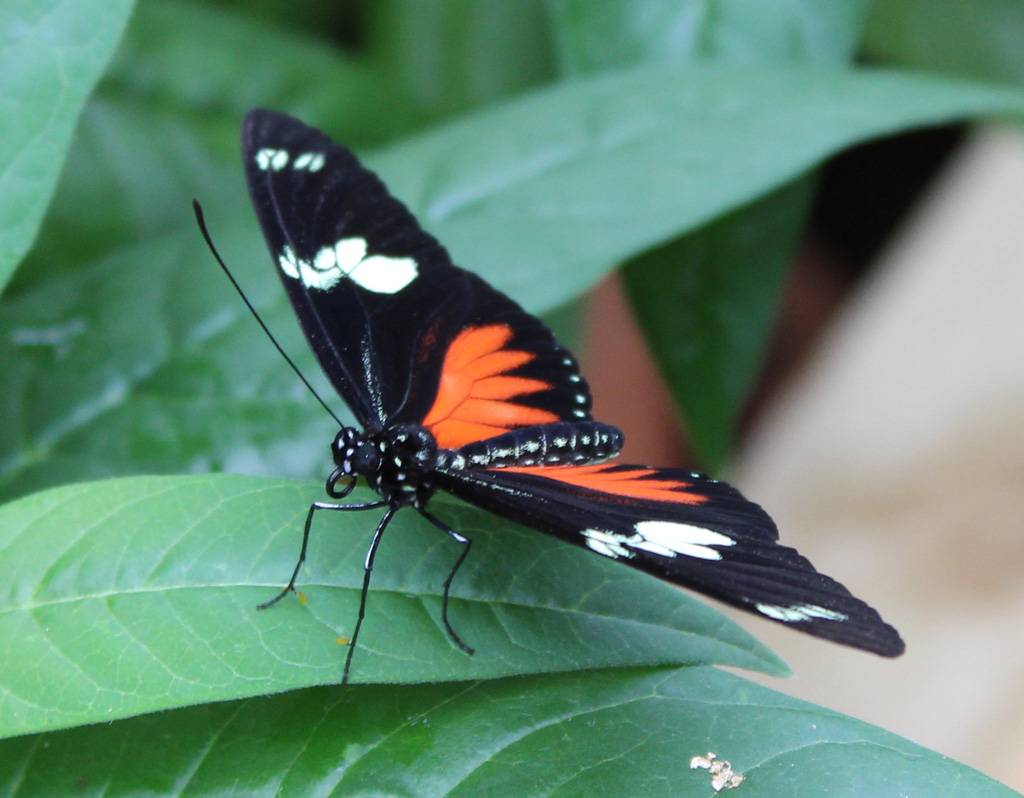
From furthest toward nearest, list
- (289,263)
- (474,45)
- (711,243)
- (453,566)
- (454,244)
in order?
(474,45) < (711,243) < (454,244) < (289,263) < (453,566)

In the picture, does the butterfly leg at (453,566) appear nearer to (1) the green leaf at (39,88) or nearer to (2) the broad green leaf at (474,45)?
(1) the green leaf at (39,88)

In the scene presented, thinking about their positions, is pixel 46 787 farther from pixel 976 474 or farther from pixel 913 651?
pixel 976 474

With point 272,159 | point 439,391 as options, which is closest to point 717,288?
point 439,391

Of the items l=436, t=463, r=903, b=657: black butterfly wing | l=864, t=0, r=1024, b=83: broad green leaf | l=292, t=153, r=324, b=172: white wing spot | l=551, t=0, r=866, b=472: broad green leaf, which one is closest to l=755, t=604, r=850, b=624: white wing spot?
l=436, t=463, r=903, b=657: black butterfly wing

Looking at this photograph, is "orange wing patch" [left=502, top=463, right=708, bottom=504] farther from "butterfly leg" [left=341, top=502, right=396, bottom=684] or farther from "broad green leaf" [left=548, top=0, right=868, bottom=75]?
"broad green leaf" [left=548, top=0, right=868, bottom=75]

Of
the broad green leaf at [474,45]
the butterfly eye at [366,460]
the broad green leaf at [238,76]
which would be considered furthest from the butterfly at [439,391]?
the broad green leaf at [474,45]

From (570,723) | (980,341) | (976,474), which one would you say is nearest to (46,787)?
(570,723)

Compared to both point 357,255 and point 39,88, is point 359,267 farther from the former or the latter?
point 39,88
